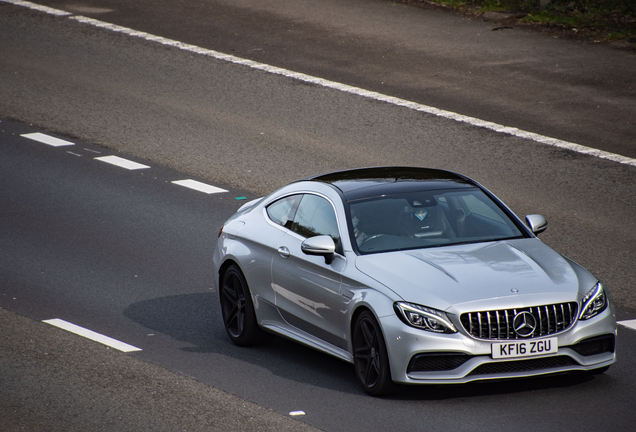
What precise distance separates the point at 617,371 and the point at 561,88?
10.0m

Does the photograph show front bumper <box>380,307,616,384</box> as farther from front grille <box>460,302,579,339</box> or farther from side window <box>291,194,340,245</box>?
side window <box>291,194,340,245</box>

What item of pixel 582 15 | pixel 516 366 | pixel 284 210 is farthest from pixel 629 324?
pixel 582 15

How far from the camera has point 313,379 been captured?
8.26 meters

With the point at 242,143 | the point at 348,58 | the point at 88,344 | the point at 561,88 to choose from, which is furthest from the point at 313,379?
the point at 348,58

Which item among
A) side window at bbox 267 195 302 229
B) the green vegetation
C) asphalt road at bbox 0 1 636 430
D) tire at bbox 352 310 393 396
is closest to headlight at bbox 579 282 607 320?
asphalt road at bbox 0 1 636 430

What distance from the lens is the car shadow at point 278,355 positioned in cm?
776

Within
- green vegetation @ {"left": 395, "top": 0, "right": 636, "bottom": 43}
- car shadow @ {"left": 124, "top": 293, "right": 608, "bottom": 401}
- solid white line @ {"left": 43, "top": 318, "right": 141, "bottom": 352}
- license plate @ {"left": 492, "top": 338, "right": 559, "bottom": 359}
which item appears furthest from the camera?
green vegetation @ {"left": 395, "top": 0, "right": 636, "bottom": 43}

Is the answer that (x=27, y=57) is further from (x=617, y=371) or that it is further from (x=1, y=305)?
(x=617, y=371)

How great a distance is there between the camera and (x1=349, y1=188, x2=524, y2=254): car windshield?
324 inches

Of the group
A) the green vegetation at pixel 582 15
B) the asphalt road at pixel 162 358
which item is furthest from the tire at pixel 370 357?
the green vegetation at pixel 582 15

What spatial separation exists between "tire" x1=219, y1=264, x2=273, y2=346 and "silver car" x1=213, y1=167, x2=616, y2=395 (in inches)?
0.5

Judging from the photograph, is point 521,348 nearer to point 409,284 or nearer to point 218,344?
point 409,284

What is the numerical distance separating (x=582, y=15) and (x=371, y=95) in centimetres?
554

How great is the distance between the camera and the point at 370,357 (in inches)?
302
